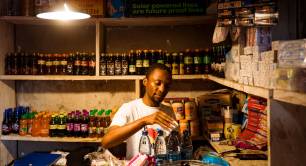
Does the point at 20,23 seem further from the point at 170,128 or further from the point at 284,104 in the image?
the point at 284,104

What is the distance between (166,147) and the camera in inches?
80.4

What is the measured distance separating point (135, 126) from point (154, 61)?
111cm

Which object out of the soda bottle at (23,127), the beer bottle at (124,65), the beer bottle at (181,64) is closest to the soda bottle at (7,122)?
the soda bottle at (23,127)

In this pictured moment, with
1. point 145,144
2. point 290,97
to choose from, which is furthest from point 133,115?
point 290,97

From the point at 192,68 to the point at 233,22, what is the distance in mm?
1467

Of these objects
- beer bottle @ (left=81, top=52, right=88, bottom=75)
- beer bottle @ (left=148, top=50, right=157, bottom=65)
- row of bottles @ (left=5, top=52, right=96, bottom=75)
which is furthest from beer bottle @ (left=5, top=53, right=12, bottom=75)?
beer bottle @ (left=148, top=50, right=157, bottom=65)

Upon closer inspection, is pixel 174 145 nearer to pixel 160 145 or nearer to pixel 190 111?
pixel 160 145

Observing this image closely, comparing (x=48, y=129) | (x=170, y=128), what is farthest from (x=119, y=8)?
(x=170, y=128)

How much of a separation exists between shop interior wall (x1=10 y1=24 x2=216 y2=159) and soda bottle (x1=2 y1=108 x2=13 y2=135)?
337 millimetres

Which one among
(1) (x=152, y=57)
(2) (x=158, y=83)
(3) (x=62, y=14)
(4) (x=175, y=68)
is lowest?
(2) (x=158, y=83)

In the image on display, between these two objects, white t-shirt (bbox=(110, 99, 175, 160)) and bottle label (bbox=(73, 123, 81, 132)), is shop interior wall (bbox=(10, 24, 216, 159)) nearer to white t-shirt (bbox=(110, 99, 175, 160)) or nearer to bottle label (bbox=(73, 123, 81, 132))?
bottle label (bbox=(73, 123, 81, 132))

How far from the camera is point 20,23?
10.9ft

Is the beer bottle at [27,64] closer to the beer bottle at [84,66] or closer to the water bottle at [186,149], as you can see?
the beer bottle at [84,66]

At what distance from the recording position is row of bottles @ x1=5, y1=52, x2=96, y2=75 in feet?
9.97
